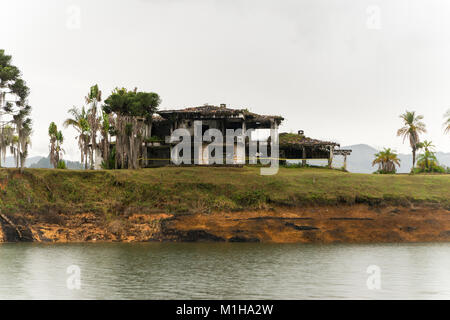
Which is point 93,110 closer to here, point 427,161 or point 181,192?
point 181,192

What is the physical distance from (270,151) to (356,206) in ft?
82.2

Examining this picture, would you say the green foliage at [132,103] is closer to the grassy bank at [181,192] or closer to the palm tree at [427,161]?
the grassy bank at [181,192]

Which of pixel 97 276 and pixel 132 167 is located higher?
pixel 132 167

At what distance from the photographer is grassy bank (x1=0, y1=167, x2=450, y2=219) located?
49219 millimetres

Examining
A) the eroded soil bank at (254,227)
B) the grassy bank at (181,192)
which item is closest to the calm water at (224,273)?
the eroded soil bank at (254,227)

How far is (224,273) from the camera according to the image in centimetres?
2627

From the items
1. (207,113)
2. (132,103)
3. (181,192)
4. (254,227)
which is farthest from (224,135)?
(254,227)

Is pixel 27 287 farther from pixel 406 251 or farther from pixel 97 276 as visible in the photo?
pixel 406 251

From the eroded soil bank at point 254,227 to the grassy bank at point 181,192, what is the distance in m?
1.00

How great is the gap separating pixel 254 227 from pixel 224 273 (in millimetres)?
22099
